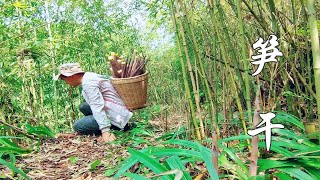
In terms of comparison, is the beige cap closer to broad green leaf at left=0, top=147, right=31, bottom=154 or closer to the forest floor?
the forest floor

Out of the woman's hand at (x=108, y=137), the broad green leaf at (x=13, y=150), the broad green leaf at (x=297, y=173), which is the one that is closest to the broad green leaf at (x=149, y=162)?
the broad green leaf at (x=297, y=173)

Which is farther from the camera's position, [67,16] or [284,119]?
[67,16]

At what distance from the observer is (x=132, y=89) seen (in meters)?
3.03

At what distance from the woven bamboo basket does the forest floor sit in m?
0.29

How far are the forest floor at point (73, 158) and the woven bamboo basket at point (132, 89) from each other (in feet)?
0.95

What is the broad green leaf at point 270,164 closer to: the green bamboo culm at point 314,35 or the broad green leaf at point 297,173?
the broad green leaf at point 297,173

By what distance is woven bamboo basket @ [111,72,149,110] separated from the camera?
2994 mm

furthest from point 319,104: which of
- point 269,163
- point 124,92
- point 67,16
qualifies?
point 67,16

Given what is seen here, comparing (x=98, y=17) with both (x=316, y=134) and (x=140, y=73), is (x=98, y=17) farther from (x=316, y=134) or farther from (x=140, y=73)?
(x=316, y=134)

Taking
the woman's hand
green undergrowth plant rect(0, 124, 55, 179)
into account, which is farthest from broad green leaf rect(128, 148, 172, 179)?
the woman's hand

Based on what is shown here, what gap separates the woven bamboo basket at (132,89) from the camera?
2994 mm

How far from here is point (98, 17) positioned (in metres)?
4.87

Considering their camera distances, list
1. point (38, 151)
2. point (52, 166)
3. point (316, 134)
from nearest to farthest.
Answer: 1. point (316, 134)
2. point (52, 166)
3. point (38, 151)

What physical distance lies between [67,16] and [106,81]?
5.70 feet
